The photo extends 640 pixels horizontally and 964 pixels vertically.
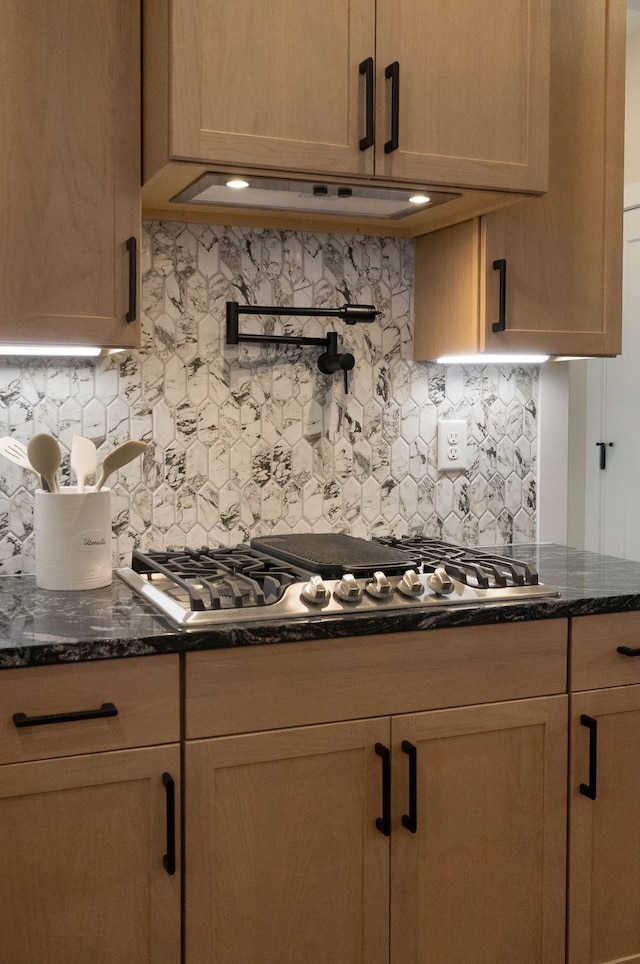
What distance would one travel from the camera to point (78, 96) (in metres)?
1.84

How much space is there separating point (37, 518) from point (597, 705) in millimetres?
1189

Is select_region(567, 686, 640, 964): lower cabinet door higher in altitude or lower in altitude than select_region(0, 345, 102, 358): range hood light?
lower

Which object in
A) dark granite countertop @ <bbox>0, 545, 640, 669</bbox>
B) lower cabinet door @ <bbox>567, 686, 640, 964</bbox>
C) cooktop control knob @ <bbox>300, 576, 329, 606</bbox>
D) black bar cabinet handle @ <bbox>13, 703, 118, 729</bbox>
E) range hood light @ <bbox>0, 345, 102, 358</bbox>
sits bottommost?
lower cabinet door @ <bbox>567, 686, 640, 964</bbox>

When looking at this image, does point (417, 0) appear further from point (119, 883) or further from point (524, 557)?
point (119, 883)

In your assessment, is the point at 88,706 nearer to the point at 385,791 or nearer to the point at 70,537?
the point at 70,537

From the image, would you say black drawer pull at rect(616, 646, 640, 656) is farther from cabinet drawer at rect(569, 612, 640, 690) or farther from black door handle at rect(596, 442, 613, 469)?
black door handle at rect(596, 442, 613, 469)

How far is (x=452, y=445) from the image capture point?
2.51 meters

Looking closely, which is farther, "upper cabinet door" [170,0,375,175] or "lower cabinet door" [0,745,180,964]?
"upper cabinet door" [170,0,375,175]

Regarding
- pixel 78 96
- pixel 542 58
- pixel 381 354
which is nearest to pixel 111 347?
pixel 78 96

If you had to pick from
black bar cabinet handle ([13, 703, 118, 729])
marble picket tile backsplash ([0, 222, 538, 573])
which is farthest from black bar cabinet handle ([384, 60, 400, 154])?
black bar cabinet handle ([13, 703, 118, 729])

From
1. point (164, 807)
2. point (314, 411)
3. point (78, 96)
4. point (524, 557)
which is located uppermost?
point (78, 96)

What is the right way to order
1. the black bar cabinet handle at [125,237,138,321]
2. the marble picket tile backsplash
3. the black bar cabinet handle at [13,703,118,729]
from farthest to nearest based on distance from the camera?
1. the marble picket tile backsplash
2. the black bar cabinet handle at [125,237,138,321]
3. the black bar cabinet handle at [13,703,118,729]

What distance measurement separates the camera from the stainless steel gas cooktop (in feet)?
5.60

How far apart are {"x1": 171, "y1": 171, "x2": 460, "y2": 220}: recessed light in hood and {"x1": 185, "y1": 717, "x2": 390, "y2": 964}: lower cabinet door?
3.50 ft
